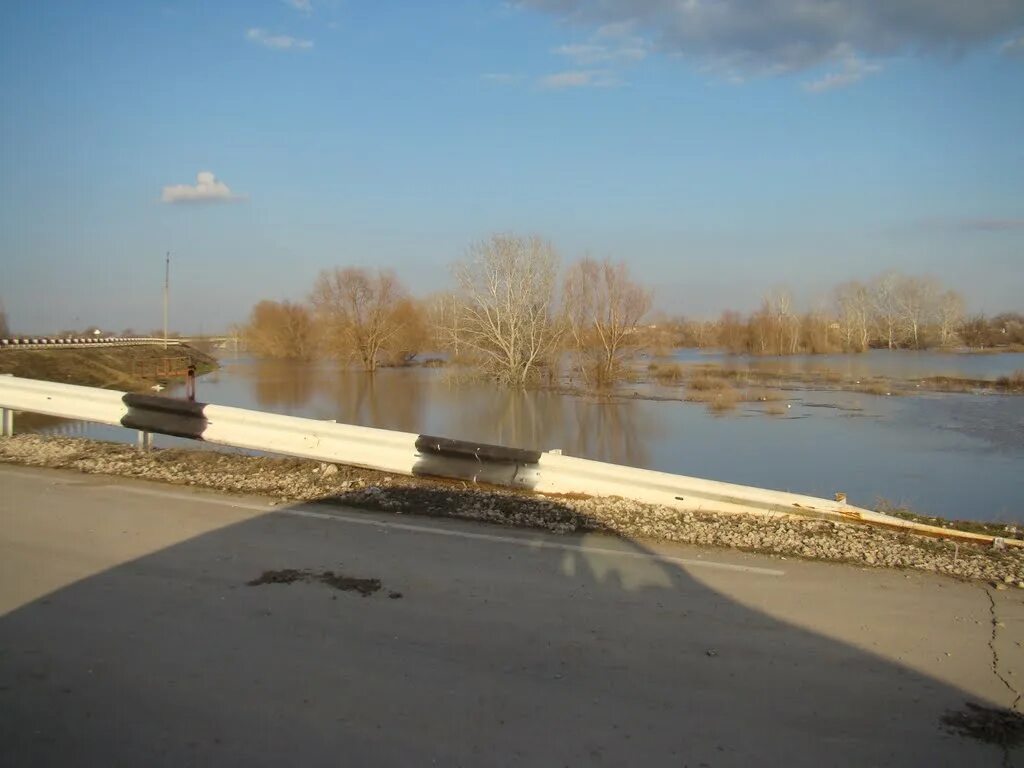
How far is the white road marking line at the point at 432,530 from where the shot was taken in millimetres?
5539

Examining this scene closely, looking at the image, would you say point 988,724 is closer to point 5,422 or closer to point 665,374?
point 5,422

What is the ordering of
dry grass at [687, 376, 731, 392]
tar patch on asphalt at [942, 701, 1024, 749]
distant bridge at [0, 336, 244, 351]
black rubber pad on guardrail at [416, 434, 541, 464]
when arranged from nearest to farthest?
1. tar patch on asphalt at [942, 701, 1024, 749]
2. black rubber pad on guardrail at [416, 434, 541, 464]
3. dry grass at [687, 376, 731, 392]
4. distant bridge at [0, 336, 244, 351]

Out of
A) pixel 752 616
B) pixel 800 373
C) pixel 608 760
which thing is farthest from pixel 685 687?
pixel 800 373

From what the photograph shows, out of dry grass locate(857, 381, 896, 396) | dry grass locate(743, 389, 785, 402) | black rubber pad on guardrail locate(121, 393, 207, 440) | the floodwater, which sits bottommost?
the floodwater

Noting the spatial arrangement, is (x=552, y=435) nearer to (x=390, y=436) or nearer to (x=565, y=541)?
(x=390, y=436)

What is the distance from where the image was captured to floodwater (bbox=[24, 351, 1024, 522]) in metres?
13.9

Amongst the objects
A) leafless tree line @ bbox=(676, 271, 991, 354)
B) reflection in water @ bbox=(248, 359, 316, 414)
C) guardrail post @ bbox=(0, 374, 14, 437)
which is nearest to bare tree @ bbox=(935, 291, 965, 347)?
leafless tree line @ bbox=(676, 271, 991, 354)

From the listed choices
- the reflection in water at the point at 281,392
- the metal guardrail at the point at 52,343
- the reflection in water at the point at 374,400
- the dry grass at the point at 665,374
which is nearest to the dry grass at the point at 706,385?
the dry grass at the point at 665,374

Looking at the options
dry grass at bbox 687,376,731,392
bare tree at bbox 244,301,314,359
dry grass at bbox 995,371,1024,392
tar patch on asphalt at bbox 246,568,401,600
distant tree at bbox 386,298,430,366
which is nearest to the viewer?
tar patch on asphalt at bbox 246,568,401,600

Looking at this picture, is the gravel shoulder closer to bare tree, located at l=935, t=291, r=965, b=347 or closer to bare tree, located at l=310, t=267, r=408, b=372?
bare tree, located at l=310, t=267, r=408, b=372

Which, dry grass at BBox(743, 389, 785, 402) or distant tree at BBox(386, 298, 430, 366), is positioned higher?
distant tree at BBox(386, 298, 430, 366)

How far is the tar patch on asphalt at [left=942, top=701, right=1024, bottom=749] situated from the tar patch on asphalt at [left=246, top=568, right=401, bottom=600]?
9.38 ft

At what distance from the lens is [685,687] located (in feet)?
11.9

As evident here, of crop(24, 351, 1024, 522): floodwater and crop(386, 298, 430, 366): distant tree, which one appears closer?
crop(24, 351, 1024, 522): floodwater
